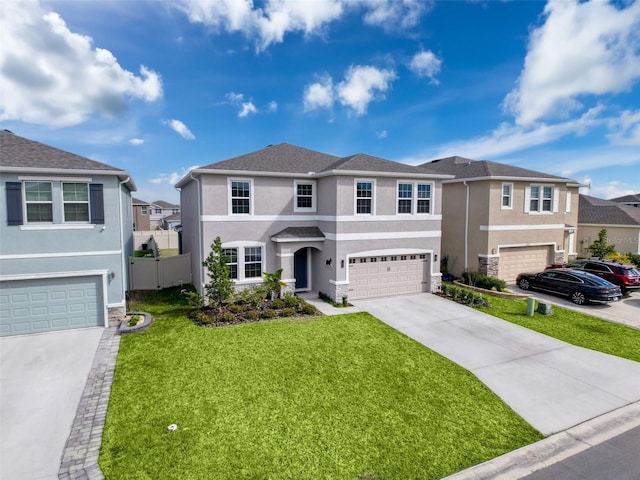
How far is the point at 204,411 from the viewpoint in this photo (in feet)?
22.9

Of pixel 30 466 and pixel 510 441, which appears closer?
pixel 30 466

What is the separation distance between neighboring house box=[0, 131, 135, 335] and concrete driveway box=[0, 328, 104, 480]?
825mm

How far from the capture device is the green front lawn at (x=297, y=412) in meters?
5.58

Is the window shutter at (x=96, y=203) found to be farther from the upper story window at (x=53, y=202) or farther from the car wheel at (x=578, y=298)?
the car wheel at (x=578, y=298)

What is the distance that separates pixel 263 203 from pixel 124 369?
8583mm

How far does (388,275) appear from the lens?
16.2 meters

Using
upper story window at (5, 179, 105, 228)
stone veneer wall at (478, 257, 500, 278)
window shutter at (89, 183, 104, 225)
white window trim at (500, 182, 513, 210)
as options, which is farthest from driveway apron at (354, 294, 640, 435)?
upper story window at (5, 179, 105, 228)

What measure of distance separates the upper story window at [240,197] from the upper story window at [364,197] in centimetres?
483

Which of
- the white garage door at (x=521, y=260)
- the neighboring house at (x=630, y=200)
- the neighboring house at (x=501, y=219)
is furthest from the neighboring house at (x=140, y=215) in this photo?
the neighboring house at (x=630, y=200)

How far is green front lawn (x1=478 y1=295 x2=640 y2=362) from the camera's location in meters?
10.7

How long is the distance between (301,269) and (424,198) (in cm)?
688

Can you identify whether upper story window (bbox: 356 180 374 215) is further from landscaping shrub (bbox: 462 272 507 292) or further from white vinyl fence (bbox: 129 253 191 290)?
white vinyl fence (bbox: 129 253 191 290)

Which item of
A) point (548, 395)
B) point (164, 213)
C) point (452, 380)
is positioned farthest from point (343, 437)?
point (164, 213)

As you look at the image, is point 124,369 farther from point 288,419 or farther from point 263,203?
point 263,203
